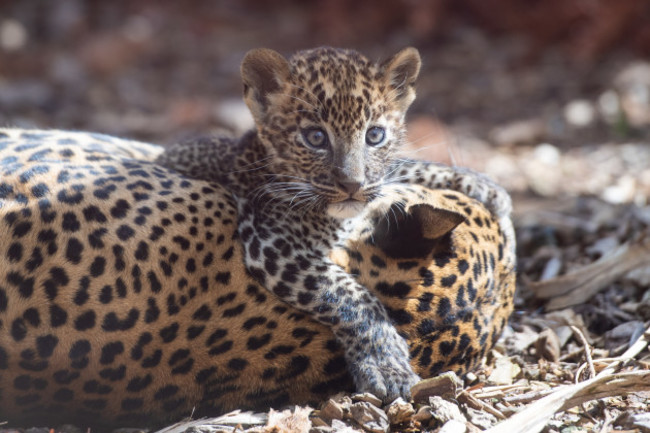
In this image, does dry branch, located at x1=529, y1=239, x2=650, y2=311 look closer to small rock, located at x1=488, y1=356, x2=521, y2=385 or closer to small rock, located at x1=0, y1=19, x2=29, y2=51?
small rock, located at x1=488, y1=356, x2=521, y2=385

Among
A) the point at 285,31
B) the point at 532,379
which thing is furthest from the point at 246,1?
the point at 532,379

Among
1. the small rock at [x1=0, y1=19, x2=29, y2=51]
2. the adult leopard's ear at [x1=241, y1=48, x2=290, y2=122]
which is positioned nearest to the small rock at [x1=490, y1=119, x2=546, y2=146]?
the adult leopard's ear at [x1=241, y1=48, x2=290, y2=122]

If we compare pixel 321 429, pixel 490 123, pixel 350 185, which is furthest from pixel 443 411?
pixel 490 123

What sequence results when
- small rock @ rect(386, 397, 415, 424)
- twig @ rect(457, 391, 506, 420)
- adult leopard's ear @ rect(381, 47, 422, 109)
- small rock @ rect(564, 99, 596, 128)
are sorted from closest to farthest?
small rock @ rect(386, 397, 415, 424), twig @ rect(457, 391, 506, 420), adult leopard's ear @ rect(381, 47, 422, 109), small rock @ rect(564, 99, 596, 128)

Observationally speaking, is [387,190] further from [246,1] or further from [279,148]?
[246,1]

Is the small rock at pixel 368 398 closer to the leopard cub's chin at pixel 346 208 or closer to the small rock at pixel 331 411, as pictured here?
the small rock at pixel 331 411

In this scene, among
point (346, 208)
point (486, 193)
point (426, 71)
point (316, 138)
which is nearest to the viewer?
point (346, 208)

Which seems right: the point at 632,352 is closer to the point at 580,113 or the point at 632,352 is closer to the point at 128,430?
the point at 128,430
